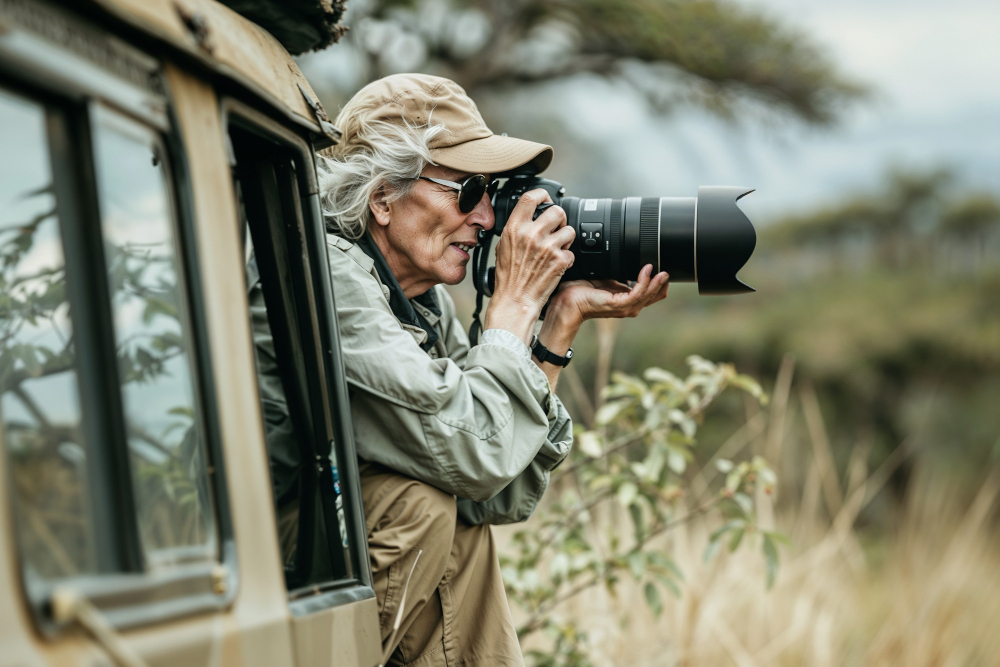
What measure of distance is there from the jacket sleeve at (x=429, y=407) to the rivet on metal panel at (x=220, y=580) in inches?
21.4

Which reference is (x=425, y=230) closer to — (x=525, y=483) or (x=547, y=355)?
(x=547, y=355)

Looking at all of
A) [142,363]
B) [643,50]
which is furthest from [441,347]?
[643,50]

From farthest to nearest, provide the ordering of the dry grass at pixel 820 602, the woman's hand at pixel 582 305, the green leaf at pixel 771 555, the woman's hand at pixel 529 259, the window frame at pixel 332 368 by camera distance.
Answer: the dry grass at pixel 820 602 → the green leaf at pixel 771 555 → the woman's hand at pixel 582 305 → the woman's hand at pixel 529 259 → the window frame at pixel 332 368

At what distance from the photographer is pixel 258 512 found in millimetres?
1148

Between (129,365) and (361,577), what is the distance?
1.92 ft

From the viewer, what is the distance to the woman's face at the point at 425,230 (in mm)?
1968

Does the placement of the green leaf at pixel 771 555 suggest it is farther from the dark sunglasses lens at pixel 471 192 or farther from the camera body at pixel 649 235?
the dark sunglasses lens at pixel 471 192

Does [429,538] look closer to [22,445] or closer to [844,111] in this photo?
[22,445]

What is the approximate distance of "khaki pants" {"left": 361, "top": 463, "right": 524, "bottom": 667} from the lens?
157 centimetres

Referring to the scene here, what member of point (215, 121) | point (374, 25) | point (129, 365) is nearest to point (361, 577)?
point (129, 365)

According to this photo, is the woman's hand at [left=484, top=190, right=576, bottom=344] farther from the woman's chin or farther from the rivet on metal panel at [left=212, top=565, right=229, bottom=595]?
the rivet on metal panel at [left=212, top=565, right=229, bottom=595]

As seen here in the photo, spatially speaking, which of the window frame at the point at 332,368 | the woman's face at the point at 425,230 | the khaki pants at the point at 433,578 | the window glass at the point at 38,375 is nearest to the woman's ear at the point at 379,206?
the woman's face at the point at 425,230

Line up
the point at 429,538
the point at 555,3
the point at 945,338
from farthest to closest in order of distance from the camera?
the point at 945,338
the point at 555,3
the point at 429,538

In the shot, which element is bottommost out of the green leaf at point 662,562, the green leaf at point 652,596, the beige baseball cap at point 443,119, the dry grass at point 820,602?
the dry grass at point 820,602
